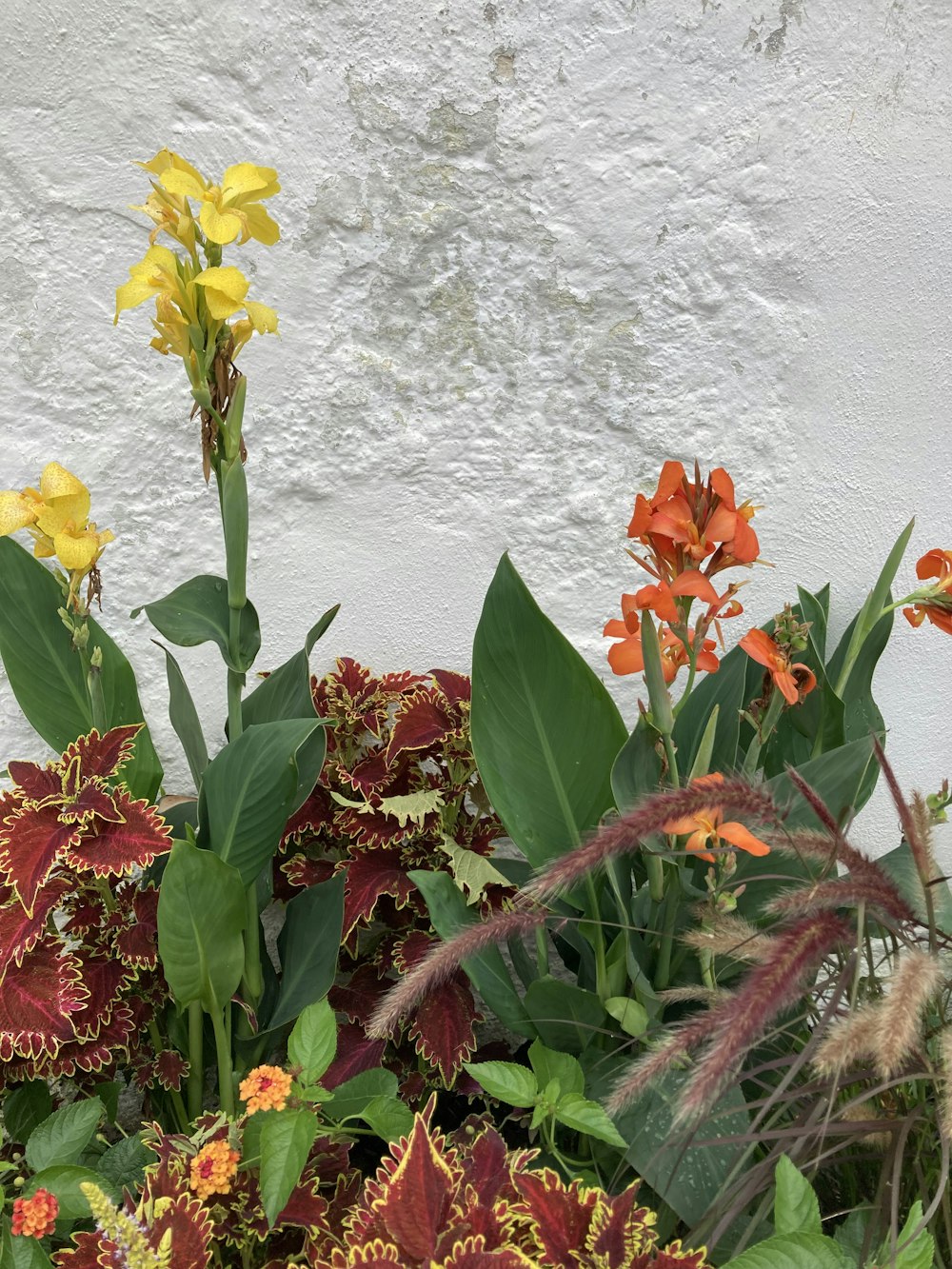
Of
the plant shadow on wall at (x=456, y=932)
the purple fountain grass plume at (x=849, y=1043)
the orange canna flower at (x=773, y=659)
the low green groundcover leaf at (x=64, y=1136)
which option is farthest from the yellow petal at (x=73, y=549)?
the purple fountain grass plume at (x=849, y=1043)

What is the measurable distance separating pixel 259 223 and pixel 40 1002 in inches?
28.3

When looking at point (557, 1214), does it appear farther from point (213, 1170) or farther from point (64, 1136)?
point (64, 1136)

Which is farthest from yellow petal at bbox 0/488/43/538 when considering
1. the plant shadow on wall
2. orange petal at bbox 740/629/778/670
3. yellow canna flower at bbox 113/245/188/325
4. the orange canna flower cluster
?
Result: orange petal at bbox 740/629/778/670

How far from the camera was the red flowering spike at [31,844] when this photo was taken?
0.85 m

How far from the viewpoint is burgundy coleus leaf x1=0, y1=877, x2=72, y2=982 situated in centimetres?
85

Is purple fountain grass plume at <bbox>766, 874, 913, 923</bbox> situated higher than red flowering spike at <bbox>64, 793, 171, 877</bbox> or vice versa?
purple fountain grass plume at <bbox>766, 874, 913, 923</bbox>

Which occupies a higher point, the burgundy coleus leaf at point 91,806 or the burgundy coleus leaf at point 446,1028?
the burgundy coleus leaf at point 91,806

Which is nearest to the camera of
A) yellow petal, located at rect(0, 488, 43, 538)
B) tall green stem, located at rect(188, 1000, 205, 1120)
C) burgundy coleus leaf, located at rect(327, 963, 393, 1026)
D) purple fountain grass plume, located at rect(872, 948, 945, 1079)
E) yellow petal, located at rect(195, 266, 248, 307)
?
purple fountain grass plume, located at rect(872, 948, 945, 1079)

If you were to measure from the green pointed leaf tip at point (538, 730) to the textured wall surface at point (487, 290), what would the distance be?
32cm

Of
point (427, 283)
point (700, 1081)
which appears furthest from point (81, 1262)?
point (427, 283)

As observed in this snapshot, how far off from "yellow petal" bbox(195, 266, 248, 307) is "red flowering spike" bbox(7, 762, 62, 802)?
19.1 inches

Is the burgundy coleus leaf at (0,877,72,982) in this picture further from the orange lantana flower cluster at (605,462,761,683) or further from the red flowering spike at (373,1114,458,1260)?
the orange lantana flower cluster at (605,462,761,683)

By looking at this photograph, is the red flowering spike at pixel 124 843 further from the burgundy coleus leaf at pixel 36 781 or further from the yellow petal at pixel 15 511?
the yellow petal at pixel 15 511

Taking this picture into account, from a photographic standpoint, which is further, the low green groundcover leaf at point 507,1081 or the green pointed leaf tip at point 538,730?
the green pointed leaf tip at point 538,730
